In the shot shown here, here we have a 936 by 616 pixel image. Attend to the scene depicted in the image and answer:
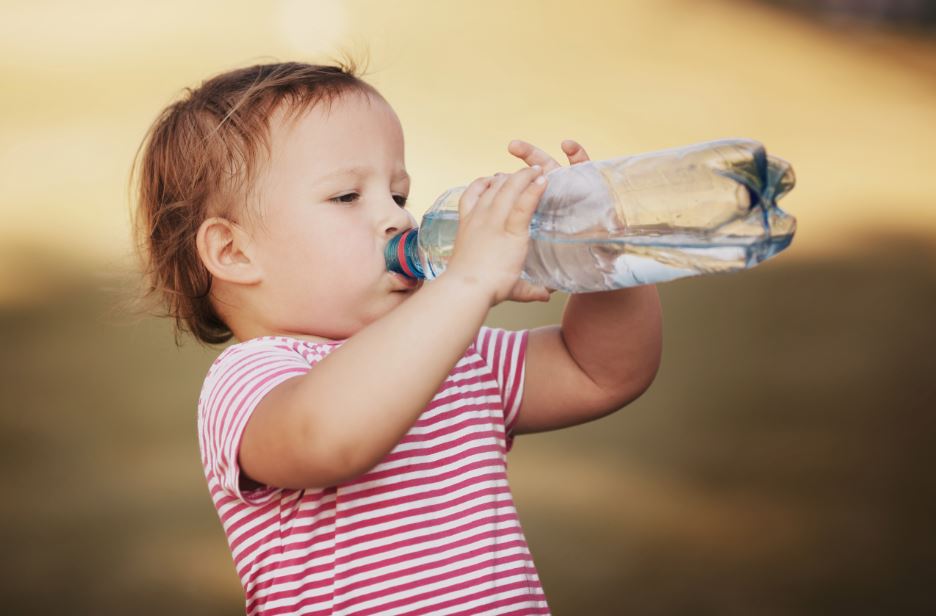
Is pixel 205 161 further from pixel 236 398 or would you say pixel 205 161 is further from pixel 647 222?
pixel 647 222

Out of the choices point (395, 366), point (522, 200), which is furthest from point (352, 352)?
point (522, 200)

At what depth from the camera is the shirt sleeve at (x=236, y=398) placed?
69cm

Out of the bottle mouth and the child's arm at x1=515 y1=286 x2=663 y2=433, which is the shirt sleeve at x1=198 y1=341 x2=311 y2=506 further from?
the child's arm at x1=515 y1=286 x2=663 y2=433

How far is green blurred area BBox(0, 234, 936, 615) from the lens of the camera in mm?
1550

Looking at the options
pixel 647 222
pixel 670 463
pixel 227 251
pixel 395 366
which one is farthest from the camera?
pixel 670 463

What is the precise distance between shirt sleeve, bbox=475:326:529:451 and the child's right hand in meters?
0.21

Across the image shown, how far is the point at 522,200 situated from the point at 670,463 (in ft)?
3.64

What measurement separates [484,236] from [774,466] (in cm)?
114

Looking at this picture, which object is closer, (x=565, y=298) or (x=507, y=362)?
(x=507, y=362)

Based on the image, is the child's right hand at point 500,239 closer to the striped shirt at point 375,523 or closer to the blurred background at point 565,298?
the striped shirt at point 375,523

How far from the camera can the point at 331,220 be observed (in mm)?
794

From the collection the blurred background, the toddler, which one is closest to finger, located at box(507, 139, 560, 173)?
the toddler

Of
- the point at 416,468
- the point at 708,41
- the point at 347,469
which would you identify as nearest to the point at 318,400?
the point at 347,469

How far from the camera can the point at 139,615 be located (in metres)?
1.52
